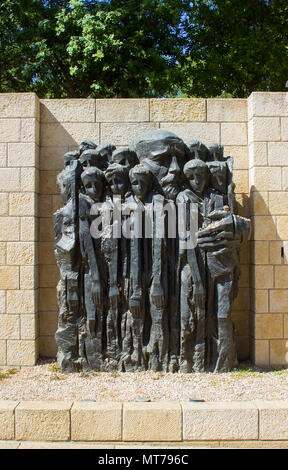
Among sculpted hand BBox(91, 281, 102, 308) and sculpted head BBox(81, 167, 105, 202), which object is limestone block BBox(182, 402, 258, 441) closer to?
sculpted hand BBox(91, 281, 102, 308)

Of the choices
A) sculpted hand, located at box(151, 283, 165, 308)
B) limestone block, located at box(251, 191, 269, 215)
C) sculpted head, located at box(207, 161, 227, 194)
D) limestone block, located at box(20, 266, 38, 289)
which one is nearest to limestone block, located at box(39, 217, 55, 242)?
limestone block, located at box(20, 266, 38, 289)

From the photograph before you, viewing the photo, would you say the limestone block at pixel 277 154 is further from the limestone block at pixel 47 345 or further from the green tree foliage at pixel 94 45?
the green tree foliage at pixel 94 45

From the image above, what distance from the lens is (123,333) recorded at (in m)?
4.91

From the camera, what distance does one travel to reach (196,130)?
540 centimetres

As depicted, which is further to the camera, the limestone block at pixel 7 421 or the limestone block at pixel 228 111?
the limestone block at pixel 228 111

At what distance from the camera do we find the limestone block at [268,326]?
519 centimetres

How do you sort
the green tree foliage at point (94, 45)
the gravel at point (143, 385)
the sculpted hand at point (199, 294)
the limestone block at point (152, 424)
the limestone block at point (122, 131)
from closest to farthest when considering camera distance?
the limestone block at point (152, 424), the gravel at point (143, 385), the sculpted hand at point (199, 294), the limestone block at point (122, 131), the green tree foliage at point (94, 45)

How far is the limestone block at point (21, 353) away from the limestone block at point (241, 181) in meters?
3.19

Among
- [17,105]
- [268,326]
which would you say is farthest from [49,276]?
[268,326]

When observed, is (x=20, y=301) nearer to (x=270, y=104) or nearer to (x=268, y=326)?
(x=268, y=326)

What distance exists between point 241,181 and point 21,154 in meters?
2.77

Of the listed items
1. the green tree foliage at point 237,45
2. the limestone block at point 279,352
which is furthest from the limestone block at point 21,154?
the green tree foliage at point 237,45

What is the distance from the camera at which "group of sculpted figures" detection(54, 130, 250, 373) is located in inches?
189

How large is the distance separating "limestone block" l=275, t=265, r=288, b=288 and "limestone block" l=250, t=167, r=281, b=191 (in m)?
0.97
